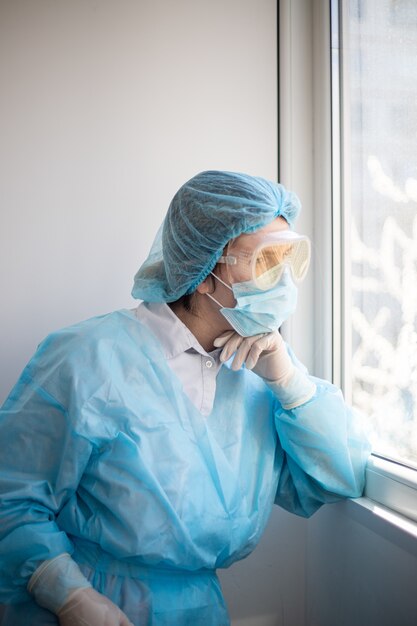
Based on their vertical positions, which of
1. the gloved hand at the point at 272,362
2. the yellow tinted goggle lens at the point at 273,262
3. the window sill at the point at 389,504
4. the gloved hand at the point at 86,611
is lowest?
the gloved hand at the point at 86,611

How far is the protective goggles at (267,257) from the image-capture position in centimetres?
117

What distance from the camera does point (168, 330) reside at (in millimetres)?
1235

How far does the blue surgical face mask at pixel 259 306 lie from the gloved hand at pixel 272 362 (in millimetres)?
40

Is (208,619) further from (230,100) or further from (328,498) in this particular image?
(230,100)

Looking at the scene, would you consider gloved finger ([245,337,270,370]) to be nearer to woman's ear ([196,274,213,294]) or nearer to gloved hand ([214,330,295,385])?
Answer: gloved hand ([214,330,295,385])

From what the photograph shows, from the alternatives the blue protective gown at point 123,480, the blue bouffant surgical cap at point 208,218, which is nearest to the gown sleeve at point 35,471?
the blue protective gown at point 123,480

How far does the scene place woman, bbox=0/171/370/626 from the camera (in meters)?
1.05

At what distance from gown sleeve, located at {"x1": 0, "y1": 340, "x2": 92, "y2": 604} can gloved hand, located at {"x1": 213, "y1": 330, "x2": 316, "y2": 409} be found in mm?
353

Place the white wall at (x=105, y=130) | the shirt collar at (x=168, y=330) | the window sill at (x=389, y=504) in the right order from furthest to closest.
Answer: the white wall at (x=105, y=130) < the shirt collar at (x=168, y=330) < the window sill at (x=389, y=504)

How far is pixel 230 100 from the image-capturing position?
1662mm

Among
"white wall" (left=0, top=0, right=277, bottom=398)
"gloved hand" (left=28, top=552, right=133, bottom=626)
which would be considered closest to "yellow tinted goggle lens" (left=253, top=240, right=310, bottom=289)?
"white wall" (left=0, top=0, right=277, bottom=398)

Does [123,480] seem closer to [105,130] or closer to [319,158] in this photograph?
[105,130]

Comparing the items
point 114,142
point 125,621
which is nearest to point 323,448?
point 125,621

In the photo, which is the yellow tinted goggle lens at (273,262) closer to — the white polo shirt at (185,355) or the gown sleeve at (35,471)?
the white polo shirt at (185,355)
